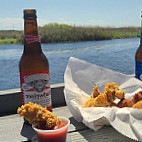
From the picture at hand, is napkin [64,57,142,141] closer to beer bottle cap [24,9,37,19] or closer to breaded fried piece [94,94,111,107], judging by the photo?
breaded fried piece [94,94,111,107]

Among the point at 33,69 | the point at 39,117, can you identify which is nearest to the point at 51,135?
the point at 39,117

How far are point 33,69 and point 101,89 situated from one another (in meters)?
0.35

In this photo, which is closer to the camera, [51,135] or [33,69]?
[51,135]

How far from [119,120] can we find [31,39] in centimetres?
51

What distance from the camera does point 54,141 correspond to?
0.65 metres

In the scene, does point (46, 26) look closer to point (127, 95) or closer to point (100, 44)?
point (100, 44)

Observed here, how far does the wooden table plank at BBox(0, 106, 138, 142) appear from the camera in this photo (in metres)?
0.74

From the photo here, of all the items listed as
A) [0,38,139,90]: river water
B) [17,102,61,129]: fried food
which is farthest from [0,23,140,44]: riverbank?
[17,102,61,129]: fried food

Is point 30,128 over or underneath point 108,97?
underneath

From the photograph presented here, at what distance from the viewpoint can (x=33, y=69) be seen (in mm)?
957

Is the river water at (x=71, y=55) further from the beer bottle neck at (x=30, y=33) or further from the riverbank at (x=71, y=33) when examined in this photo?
the beer bottle neck at (x=30, y=33)

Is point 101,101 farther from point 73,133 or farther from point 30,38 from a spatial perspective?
point 30,38

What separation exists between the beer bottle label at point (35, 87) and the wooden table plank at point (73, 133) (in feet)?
0.40

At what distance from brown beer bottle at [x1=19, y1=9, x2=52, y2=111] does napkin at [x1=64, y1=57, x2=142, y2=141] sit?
13cm
